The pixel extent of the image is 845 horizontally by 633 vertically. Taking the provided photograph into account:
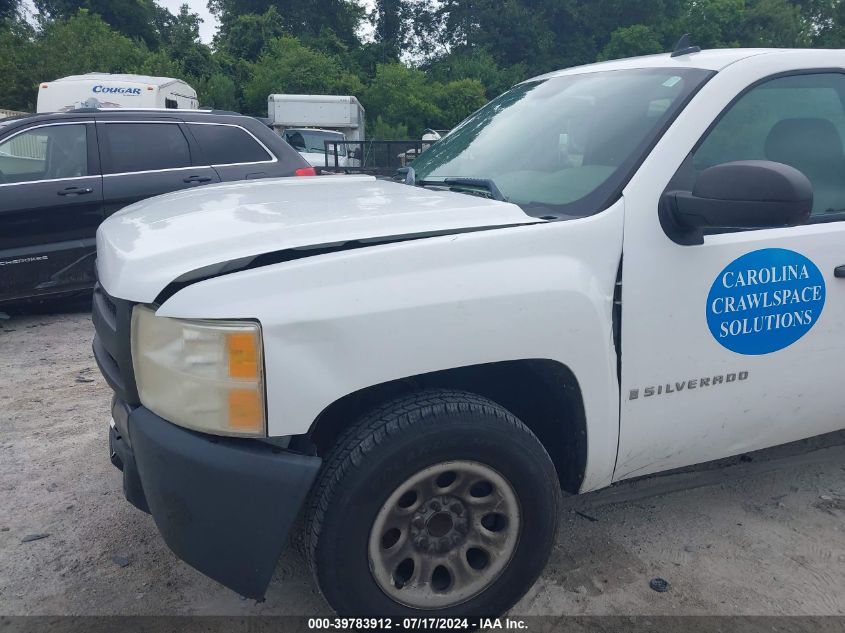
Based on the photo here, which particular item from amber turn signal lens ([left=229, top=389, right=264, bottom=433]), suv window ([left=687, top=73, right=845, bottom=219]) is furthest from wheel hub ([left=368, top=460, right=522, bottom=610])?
suv window ([left=687, top=73, right=845, bottom=219])

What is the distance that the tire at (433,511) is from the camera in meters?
1.98

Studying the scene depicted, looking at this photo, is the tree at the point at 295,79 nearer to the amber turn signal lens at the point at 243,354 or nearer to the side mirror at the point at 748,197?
the side mirror at the point at 748,197

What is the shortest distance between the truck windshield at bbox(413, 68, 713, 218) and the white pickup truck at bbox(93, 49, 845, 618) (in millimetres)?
14

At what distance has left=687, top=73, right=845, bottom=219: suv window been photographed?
2.56 meters

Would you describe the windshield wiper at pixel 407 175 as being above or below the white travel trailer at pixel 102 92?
below

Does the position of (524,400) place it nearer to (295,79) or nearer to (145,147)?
(145,147)

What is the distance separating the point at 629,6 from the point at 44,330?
5783 centimetres

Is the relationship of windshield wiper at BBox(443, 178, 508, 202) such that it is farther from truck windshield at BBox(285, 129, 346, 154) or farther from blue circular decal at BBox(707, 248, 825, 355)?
truck windshield at BBox(285, 129, 346, 154)

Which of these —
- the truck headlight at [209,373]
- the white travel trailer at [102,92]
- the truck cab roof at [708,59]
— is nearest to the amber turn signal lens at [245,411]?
the truck headlight at [209,373]

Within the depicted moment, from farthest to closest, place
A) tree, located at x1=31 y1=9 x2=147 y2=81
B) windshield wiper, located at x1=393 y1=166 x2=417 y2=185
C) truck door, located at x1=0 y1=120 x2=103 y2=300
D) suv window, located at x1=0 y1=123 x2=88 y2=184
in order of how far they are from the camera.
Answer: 1. tree, located at x1=31 y1=9 x2=147 y2=81
2. suv window, located at x1=0 y1=123 x2=88 y2=184
3. truck door, located at x1=0 y1=120 x2=103 y2=300
4. windshield wiper, located at x1=393 y1=166 x2=417 y2=185

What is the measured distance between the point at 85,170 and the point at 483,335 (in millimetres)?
5173

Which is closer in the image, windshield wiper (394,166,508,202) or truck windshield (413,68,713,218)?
truck windshield (413,68,713,218)

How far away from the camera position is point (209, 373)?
74.0 inches

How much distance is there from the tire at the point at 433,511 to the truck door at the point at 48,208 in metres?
4.67
